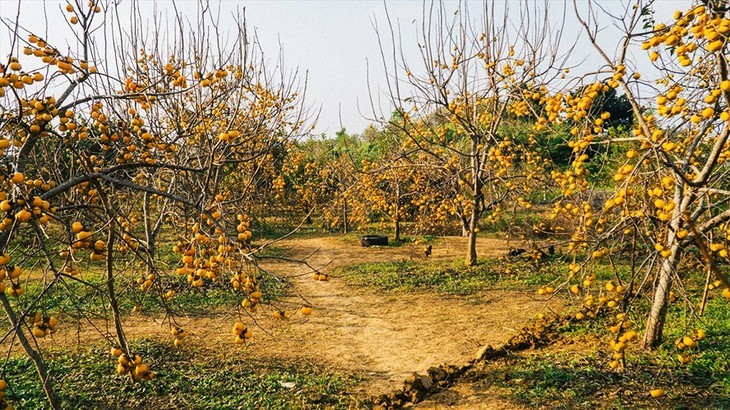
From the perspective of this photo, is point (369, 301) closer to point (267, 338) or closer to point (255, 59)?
point (267, 338)

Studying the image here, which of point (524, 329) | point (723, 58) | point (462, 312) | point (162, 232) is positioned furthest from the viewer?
point (162, 232)

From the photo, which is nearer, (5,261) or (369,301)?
(5,261)

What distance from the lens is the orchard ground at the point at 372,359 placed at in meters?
3.58

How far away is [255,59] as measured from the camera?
25.4 feet

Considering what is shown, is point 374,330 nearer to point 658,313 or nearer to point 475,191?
point 658,313

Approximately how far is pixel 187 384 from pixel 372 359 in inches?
69.6

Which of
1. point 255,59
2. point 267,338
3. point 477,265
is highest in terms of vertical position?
point 255,59

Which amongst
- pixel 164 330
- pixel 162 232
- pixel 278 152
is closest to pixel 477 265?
pixel 164 330

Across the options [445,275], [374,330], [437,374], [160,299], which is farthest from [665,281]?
[160,299]

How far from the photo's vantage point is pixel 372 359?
459 centimetres

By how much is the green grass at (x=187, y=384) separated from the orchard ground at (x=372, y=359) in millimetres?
15

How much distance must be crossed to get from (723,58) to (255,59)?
6.58 m

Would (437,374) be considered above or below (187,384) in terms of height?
above

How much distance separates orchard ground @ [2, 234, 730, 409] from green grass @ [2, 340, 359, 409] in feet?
0.05
